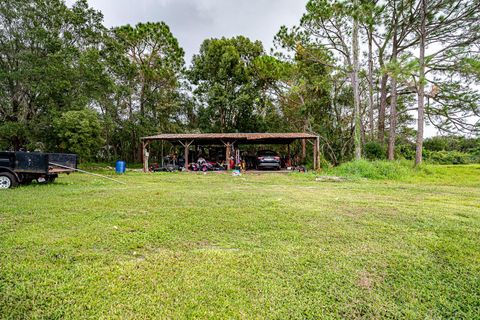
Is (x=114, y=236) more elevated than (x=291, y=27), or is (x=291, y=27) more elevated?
(x=291, y=27)

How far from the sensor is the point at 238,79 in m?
20.1

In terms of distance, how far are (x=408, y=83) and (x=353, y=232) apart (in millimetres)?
12484

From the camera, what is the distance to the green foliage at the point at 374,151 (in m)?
15.1

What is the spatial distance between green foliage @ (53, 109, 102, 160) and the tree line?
60 millimetres

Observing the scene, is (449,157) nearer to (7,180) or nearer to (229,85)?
(229,85)

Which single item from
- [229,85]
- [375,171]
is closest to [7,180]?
[375,171]

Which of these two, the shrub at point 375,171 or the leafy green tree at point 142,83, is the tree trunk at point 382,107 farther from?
the leafy green tree at point 142,83

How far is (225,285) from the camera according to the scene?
1.91 m

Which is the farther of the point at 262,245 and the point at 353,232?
the point at 353,232

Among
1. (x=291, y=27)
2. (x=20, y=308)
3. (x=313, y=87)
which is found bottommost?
(x=20, y=308)

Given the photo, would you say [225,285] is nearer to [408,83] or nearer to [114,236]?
[114,236]

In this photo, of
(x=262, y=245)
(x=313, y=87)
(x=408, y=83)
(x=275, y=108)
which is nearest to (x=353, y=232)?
(x=262, y=245)

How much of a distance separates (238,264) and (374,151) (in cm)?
1575

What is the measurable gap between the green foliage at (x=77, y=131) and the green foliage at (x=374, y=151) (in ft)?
56.0
